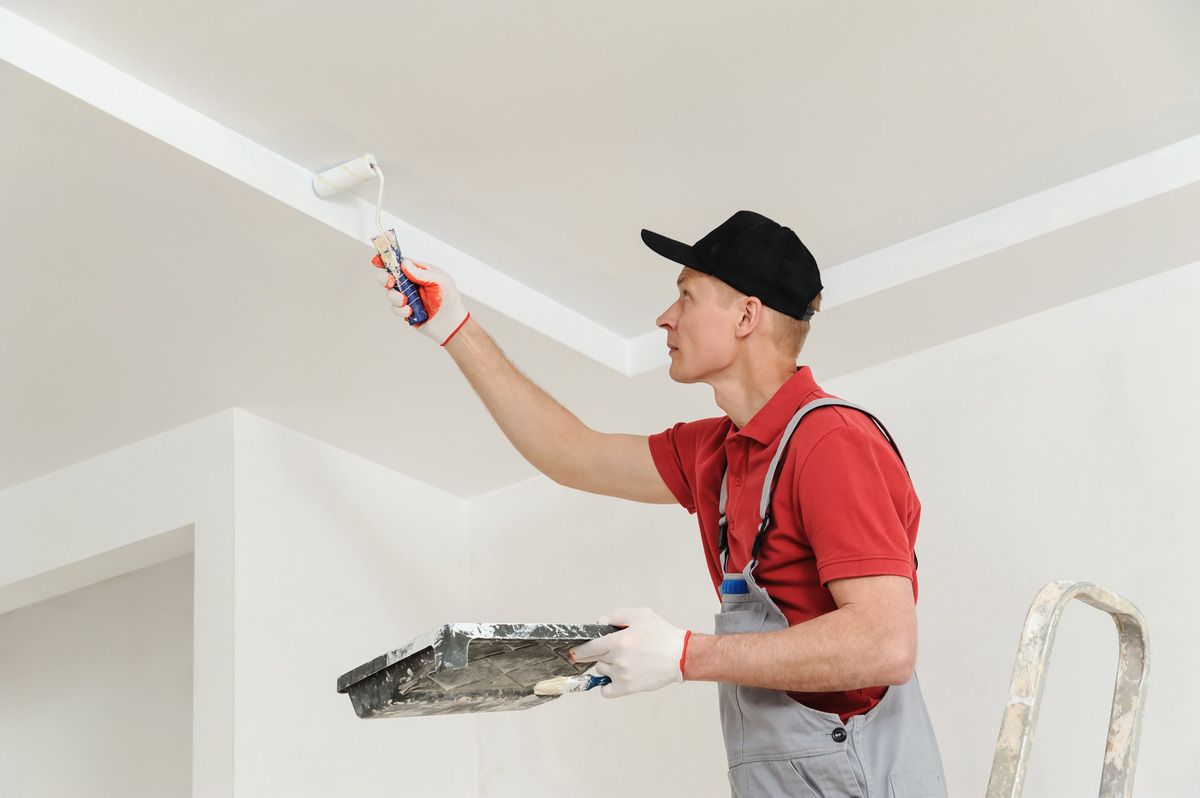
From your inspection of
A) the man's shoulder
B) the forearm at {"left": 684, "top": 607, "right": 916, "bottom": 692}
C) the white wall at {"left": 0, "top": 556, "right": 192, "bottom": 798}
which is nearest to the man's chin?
the man's shoulder

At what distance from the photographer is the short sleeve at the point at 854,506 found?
65.9 inches

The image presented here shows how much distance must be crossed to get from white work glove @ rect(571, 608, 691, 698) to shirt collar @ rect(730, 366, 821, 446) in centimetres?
37

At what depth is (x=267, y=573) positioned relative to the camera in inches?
142

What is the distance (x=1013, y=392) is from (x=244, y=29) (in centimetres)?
221

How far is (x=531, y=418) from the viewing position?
8.11ft

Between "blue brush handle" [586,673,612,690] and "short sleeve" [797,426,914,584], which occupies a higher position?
"short sleeve" [797,426,914,584]

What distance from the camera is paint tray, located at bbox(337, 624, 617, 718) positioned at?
1.51 metres

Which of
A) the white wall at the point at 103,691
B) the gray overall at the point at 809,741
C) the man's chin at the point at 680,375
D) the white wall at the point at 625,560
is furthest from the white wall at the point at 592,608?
the gray overall at the point at 809,741

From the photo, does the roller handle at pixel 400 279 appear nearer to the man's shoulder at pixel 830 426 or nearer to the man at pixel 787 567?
the man at pixel 787 567

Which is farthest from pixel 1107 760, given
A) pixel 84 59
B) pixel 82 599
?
pixel 82 599

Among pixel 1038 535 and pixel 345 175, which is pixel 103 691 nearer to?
pixel 345 175

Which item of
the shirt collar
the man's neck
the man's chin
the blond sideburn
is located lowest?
the shirt collar

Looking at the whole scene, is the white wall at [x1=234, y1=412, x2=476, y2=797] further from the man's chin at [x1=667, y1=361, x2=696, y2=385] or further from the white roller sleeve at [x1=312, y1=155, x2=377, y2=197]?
the man's chin at [x1=667, y1=361, x2=696, y2=385]

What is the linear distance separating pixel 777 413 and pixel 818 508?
249 millimetres
